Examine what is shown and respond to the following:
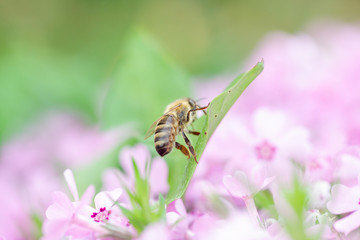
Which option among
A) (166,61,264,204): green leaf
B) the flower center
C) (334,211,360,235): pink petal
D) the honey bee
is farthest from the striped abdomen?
(334,211,360,235): pink petal

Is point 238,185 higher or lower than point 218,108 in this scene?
lower

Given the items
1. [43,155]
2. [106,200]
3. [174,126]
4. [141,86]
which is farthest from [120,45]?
[106,200]

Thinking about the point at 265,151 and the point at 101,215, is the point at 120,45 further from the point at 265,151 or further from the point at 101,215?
the point at 101,215

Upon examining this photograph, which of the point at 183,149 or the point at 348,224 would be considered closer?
the point at 348,224

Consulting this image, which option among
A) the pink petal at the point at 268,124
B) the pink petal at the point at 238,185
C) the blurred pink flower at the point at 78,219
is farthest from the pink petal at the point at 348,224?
the pink petal at the point at 268,124

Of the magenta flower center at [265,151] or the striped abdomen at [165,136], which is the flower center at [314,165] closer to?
the magenta flower center at [265,151]

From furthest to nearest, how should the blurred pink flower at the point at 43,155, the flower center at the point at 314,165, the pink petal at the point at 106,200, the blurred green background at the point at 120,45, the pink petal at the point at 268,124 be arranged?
the blurred green background at the point at 120,45 → the blurred pink flower at the point at 43,155 → the pink petal at the point at 268,124 → the flower center at the point at 314,165 → the pink petal at the point at 106,200

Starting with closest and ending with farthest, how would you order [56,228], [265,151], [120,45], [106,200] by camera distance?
[56,228] < [106,200] < [265,151] < [120,45]
